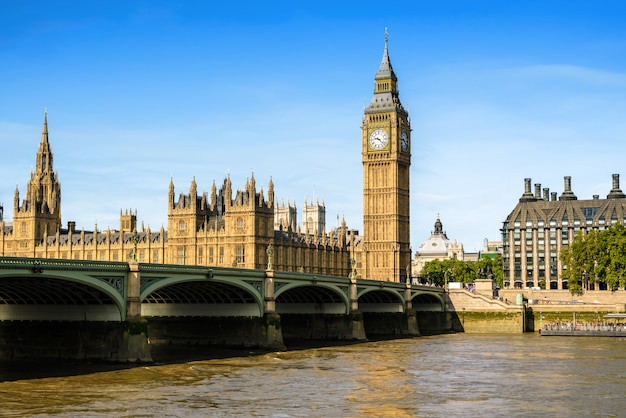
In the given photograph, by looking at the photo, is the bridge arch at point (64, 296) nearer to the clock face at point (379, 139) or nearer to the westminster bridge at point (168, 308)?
the westminster bridge at point (168, 308)

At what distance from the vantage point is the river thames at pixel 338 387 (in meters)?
40.1

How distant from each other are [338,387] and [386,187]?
98614mm

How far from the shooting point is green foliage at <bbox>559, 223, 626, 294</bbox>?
364 ft

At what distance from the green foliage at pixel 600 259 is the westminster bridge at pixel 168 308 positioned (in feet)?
87.2

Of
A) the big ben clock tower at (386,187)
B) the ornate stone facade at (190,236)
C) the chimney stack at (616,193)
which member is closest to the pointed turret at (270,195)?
the ornate stone facade at (190,236)

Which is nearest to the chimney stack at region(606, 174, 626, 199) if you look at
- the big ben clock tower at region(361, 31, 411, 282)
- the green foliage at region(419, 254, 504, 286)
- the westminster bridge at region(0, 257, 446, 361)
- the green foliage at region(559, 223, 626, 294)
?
the green foliage at region(419, 254, 504, 286)

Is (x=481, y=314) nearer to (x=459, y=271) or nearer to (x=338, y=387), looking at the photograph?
(x=338, y=387)

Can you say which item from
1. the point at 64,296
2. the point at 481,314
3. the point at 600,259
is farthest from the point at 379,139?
the point at 64,296

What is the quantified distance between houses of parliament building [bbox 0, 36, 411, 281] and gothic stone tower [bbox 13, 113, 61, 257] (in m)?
0.15

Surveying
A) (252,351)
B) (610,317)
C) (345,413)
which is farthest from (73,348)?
(610,317)

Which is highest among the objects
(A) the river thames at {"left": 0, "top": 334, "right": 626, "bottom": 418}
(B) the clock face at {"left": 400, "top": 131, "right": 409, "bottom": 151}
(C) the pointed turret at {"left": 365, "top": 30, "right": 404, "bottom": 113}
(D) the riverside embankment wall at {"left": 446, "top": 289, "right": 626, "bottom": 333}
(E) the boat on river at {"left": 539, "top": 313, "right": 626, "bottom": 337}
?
(C) the pointed turret at {"left": 365, "top": 30, "right": 404, "bottom": 113}

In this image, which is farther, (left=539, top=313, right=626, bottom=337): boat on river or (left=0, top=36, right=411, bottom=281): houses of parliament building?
(left=0, top=36, right=411, bottom=281): houses of parliament building

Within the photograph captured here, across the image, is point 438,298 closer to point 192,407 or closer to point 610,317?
point 610,317

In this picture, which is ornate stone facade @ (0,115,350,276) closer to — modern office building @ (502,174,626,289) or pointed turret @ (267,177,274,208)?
pointed turret @ (267,177,274,208)
